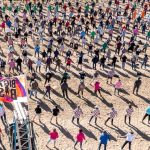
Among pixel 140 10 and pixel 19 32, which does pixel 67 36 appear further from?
pixel 140 10

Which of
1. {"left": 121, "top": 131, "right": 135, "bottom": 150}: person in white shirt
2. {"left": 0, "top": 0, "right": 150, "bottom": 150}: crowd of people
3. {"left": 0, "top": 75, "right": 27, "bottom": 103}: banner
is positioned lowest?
{"left": 121, "top": 131, "right": 135, "bottom": 150}: person in white shirt

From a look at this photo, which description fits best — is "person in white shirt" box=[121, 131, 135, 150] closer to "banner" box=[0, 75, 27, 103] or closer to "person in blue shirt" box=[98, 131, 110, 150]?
"person in blue shirt" box=[98, 131, 110, 150]

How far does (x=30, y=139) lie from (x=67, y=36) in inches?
786

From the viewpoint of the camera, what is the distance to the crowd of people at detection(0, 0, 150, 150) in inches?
963

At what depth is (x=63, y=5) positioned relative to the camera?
41875mm

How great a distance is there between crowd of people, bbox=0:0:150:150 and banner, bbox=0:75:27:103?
450 cm

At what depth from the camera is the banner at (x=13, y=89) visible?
14.6 m

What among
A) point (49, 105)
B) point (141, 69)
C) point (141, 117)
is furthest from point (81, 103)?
point (141, 69)

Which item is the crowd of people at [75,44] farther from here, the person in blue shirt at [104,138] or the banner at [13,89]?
the banner at [13,89]

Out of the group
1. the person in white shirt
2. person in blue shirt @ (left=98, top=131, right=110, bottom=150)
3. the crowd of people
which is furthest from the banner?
the person in white shirt

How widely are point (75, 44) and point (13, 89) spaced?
52.1 feet

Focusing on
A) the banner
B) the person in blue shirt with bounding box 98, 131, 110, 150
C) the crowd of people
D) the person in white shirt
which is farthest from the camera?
the crowd of people

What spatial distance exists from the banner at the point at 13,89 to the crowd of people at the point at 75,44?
4.50 metres

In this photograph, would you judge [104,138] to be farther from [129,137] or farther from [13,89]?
[13,89]
